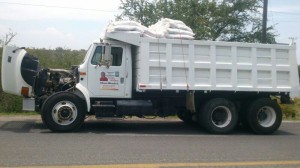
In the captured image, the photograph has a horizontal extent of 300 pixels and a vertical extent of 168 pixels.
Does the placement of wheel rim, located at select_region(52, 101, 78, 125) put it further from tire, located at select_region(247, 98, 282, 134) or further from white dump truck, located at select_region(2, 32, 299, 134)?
tire, located at select_region(247, 98, 282, 134)

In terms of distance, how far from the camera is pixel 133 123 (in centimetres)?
1430

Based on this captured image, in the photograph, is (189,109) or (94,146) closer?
(94,146)

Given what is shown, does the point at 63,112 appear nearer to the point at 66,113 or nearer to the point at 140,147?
the point at 66,113

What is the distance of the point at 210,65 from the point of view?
12.4m

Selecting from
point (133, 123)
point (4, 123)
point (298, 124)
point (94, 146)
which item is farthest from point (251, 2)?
point (94, 146)

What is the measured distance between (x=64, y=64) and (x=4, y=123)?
202 inches

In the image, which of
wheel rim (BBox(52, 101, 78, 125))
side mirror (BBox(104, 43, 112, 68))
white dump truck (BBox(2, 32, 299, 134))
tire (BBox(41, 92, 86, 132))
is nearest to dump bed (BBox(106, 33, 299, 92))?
white dump truck (BBox(2, 32, 299, 134))

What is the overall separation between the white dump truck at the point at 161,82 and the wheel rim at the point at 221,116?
3 cm

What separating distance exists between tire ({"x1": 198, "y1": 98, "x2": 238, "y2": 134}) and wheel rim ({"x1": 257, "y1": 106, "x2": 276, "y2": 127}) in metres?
0.79

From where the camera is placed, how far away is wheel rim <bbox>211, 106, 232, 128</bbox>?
1267 cm

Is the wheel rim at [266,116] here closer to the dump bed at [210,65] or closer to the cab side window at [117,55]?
the dump bed at [210,65]

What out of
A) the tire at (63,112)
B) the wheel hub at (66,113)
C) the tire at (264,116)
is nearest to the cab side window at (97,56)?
the tire at (63,112)

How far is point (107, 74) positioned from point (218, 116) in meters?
3.37

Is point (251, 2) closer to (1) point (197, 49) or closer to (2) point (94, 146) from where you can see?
(1) point (197, 49)
